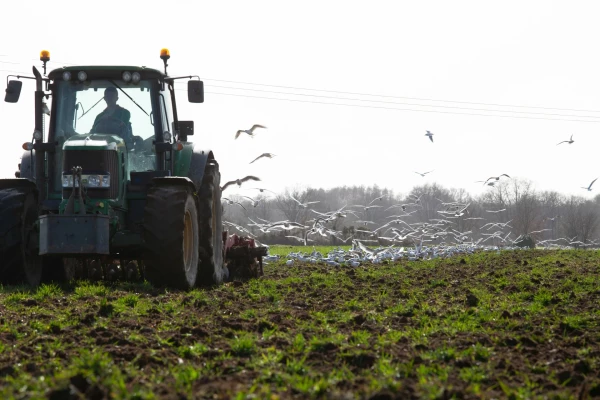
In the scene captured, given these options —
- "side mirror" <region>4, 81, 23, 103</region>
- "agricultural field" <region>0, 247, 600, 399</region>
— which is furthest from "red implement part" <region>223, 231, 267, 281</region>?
"side mirror" <region>4, 81, 23, 103</region>

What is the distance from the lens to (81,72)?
12.0 metres

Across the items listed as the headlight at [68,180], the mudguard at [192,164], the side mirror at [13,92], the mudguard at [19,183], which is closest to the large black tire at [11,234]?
the mudguard at [19,183]

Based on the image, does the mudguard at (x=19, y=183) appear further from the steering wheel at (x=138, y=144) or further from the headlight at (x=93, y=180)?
the steering wheel at (x=138, y=144)

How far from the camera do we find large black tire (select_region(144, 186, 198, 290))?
10.9 metres

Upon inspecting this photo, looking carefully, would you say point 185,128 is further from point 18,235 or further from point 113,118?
point 18,235

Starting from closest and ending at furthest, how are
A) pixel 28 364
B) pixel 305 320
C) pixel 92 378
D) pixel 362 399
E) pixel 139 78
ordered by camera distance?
pixel 362 399, pixel 92 378, pixel 28 364, pixel 305 320, pixel 139 78

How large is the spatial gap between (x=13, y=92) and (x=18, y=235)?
199cm

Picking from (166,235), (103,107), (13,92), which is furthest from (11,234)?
(103,107)

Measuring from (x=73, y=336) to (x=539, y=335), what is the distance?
4.21 meters

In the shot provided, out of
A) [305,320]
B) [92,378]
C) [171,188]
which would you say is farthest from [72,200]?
[92,378]

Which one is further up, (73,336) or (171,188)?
(171,188)

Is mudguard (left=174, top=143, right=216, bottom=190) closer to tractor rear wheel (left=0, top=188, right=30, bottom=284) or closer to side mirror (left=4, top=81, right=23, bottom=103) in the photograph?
tractor rear wheel (left=0, top=188, right=30, bottom=284)

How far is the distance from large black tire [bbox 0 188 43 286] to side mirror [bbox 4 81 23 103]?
1241 mm

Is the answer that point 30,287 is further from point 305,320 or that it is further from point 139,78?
point 305,320
